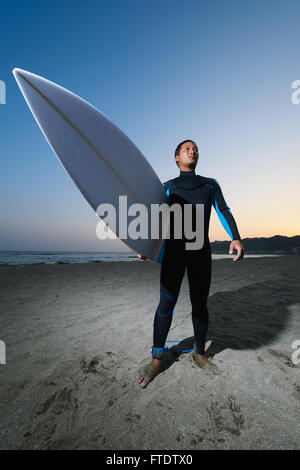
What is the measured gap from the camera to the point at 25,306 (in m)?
3.57

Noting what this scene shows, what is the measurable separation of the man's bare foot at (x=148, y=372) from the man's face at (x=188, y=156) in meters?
1.73

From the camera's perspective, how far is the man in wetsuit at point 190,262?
1.65 meters

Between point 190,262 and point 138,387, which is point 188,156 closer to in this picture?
point 190,262

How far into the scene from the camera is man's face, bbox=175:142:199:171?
5.87 feet

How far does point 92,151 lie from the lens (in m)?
1.68

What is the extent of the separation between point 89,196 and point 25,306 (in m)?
3.08

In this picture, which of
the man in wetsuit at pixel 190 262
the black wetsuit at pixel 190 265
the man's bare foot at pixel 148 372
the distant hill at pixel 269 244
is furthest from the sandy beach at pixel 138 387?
the distant hill at pixel 269 244

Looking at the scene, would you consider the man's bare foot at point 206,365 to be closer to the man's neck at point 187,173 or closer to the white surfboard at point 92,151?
the white surfboard at point 92,151

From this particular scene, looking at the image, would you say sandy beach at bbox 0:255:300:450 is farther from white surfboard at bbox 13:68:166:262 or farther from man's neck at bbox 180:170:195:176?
man's neck at bbox 180:170:195:176

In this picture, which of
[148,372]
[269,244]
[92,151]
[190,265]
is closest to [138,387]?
[148,372]

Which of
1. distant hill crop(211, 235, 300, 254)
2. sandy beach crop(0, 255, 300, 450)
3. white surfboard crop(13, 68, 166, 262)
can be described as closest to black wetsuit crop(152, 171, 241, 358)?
white surfboard crop(13, 68, 166, 262)

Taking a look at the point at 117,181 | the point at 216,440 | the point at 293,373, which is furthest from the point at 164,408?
the point at 117,181

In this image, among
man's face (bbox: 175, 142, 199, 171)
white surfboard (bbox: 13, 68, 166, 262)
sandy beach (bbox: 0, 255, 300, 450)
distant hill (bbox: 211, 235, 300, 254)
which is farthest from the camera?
distant hill (bbox: 211, 235, 300, 254)
